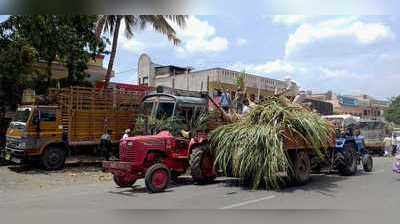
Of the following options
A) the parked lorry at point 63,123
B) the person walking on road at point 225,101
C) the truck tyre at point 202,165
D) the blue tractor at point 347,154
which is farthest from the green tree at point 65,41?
the blue tractor at point 347,154

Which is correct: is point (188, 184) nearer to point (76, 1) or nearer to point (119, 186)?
point (119, 186)

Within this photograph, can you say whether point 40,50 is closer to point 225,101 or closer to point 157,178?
point 225,101

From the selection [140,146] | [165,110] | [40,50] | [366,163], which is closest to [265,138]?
[140,146]

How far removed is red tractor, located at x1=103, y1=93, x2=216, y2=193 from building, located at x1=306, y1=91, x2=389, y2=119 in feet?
113

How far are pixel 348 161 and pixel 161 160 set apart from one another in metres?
6.20

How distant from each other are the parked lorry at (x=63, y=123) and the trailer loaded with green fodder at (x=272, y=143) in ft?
24.6

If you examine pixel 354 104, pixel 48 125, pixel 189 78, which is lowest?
pixel 48 125

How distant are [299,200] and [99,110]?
11.0 meters

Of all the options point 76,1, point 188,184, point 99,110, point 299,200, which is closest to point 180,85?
point 99,110

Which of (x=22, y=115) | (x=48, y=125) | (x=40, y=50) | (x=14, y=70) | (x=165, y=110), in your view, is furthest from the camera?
(x=40, y=50)

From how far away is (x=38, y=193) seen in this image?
1207 centimetres

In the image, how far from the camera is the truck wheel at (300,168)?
12.0 metres

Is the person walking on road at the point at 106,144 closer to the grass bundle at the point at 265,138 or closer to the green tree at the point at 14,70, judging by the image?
the green tree at the point at 14,70

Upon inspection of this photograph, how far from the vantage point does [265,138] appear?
11.1m
